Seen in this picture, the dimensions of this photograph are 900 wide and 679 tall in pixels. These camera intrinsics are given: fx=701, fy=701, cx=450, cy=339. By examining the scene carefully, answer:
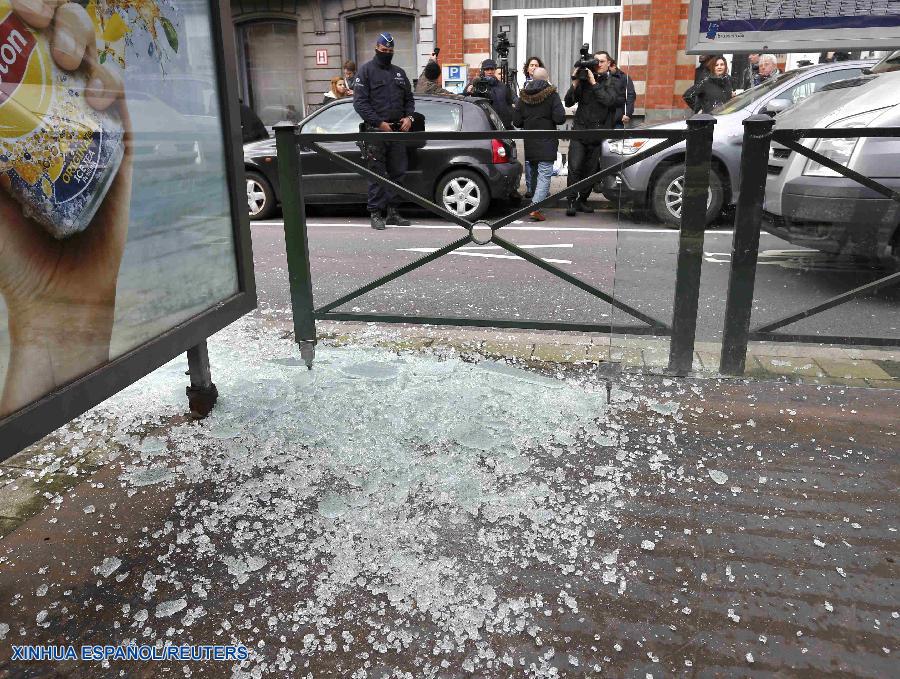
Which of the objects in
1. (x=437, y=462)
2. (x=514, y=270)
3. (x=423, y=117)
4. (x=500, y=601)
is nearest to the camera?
(x=500, y=601)

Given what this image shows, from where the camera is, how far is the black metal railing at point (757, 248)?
316cm

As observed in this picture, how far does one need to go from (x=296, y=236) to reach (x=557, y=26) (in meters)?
15.1

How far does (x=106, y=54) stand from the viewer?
2289mm

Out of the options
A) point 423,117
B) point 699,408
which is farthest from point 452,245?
point 423,117

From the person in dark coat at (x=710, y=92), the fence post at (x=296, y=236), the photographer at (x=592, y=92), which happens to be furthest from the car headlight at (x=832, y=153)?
the photographer at (x=592, y=92)

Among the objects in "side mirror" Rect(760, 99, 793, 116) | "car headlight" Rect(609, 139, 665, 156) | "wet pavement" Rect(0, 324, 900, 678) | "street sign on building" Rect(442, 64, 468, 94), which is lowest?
"wet pavement" Rect(0, 324, 900, 678)

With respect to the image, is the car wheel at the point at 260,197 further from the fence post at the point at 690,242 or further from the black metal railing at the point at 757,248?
the black metal railing at the point at 757,248

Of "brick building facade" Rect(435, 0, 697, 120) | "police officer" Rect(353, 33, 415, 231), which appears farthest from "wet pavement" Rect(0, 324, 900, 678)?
"brick building facade" Rect(435, 0, 697, 120)

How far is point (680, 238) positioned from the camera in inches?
133

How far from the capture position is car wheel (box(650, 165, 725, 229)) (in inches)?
130

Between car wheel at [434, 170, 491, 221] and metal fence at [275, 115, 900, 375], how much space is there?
4.65 metres

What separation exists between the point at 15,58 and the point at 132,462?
1612mm

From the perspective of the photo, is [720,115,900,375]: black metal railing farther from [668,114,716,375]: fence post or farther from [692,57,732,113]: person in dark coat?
[692,57,732,113]: person in dark coat

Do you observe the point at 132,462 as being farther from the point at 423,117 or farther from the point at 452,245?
the point at 423,117
